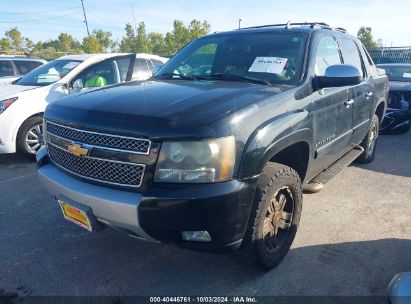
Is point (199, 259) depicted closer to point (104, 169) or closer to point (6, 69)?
point (104, 169)

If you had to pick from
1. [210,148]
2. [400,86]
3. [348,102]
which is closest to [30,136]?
[210,148]

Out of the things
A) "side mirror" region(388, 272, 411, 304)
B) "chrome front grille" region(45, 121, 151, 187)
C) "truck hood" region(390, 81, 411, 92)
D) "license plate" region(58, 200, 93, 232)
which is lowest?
"truck hood" region(390, 81, 411, 92)

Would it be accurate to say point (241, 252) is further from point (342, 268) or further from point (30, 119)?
point (30, 119)

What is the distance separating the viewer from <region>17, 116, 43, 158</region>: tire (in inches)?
219

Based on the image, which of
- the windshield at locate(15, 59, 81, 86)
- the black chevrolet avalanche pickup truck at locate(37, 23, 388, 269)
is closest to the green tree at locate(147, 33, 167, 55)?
the windshield at locate(15, 59, 81, 86)

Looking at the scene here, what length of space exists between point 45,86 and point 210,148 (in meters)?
4.74

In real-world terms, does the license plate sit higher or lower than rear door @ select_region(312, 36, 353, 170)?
lower

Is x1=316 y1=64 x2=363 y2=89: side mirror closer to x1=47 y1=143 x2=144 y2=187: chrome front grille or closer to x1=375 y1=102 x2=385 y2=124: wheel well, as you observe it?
x1=47 y1=143 x2=144 y2=187: chrome front grille

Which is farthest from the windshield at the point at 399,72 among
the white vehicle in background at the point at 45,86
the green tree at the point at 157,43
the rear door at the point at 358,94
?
the green tree at the point at 157,43

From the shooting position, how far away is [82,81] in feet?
20.1

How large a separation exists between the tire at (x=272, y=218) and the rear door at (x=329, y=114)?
58 centimetres

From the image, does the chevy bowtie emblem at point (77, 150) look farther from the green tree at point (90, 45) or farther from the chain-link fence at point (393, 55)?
the green tree at point (90, 45)

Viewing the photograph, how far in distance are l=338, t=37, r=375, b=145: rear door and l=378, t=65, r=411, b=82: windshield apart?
4613mm

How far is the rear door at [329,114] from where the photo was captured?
10.3 feet
